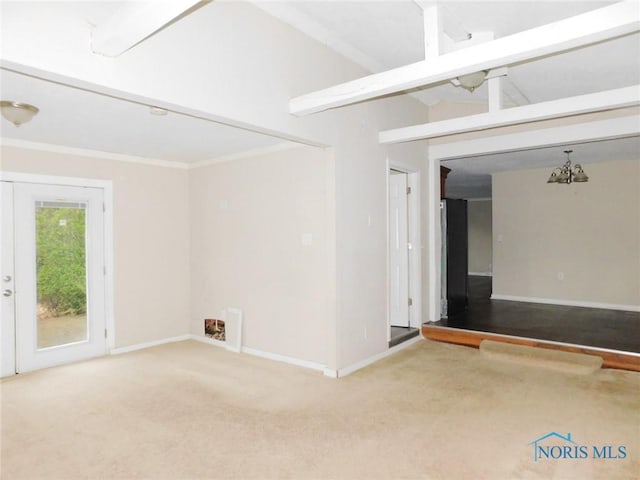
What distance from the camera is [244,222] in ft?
16.5

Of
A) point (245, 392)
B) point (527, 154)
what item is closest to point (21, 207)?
point (245, 392)

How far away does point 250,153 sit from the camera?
4914 mm

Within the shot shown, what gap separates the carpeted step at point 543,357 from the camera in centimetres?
411

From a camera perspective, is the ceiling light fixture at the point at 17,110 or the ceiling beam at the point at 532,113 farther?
the ceiling beam at the point at 532,113

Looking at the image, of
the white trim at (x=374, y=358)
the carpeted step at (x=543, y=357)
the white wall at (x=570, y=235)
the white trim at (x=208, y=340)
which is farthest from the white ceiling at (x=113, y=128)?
the white wall at (x=570, y=235)

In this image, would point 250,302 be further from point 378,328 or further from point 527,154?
point 527,154

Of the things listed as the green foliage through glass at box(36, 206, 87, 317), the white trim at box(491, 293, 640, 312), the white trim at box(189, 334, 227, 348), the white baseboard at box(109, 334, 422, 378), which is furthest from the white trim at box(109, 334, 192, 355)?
the white trim at box(491, 293, 640, 312)

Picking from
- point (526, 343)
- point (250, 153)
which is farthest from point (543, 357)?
point (250, 153)

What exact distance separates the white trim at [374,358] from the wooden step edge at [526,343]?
263mm

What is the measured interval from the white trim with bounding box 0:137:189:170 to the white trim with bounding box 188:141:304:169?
35 centimetres

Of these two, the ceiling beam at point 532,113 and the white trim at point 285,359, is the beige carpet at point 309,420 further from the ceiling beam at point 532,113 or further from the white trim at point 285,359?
the ceiling beam at point 532,113

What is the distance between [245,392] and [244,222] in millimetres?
2067

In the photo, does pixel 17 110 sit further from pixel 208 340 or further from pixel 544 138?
pixel 544 138

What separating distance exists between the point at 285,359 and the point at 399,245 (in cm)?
214
